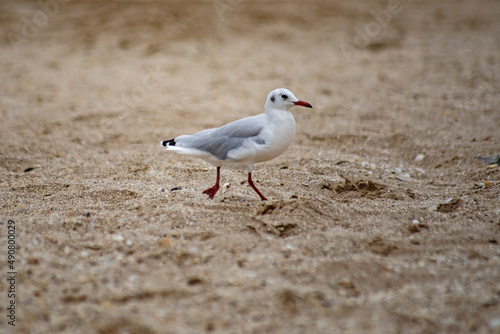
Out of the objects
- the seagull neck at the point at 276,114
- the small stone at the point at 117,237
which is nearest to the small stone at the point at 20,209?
the small stone at the point at 117,237

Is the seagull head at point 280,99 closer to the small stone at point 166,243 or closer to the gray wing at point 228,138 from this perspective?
the gray wing at point 228,138

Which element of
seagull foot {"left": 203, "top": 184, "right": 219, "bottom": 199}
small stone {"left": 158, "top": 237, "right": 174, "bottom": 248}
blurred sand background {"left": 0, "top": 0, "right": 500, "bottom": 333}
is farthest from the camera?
seagull foot {"left": 203, "top": 184, "right": 219, "bottom": 199}

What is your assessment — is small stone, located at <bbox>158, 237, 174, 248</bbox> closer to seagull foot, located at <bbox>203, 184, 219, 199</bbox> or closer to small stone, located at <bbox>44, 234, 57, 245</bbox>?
small stone, located at <bbox>44, 234, 57, 245</bbox>

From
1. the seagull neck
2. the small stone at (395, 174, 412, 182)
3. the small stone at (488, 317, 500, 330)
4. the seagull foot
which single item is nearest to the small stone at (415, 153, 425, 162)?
the small stone at (395, 174, 412, 182)

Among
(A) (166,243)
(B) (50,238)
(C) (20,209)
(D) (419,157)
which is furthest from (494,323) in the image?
(C) (20,209)

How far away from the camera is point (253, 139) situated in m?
3.98

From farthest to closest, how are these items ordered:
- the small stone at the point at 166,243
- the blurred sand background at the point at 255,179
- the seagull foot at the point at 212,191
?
the seagull foot at the point at 212,191, the small stone at the point at 166,243, the blurred sand background at the point at 255,179

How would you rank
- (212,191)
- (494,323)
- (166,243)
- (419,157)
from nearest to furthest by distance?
(494,323), (166,243), (212,191), (419,157)

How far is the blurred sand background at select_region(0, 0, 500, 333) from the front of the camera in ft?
8.90

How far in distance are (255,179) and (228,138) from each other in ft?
2.64

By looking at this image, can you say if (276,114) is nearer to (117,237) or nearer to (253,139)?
(253,139)

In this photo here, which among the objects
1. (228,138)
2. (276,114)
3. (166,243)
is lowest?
(166,243)

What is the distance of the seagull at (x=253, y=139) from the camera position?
3.95 m

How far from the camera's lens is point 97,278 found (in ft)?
9.62
